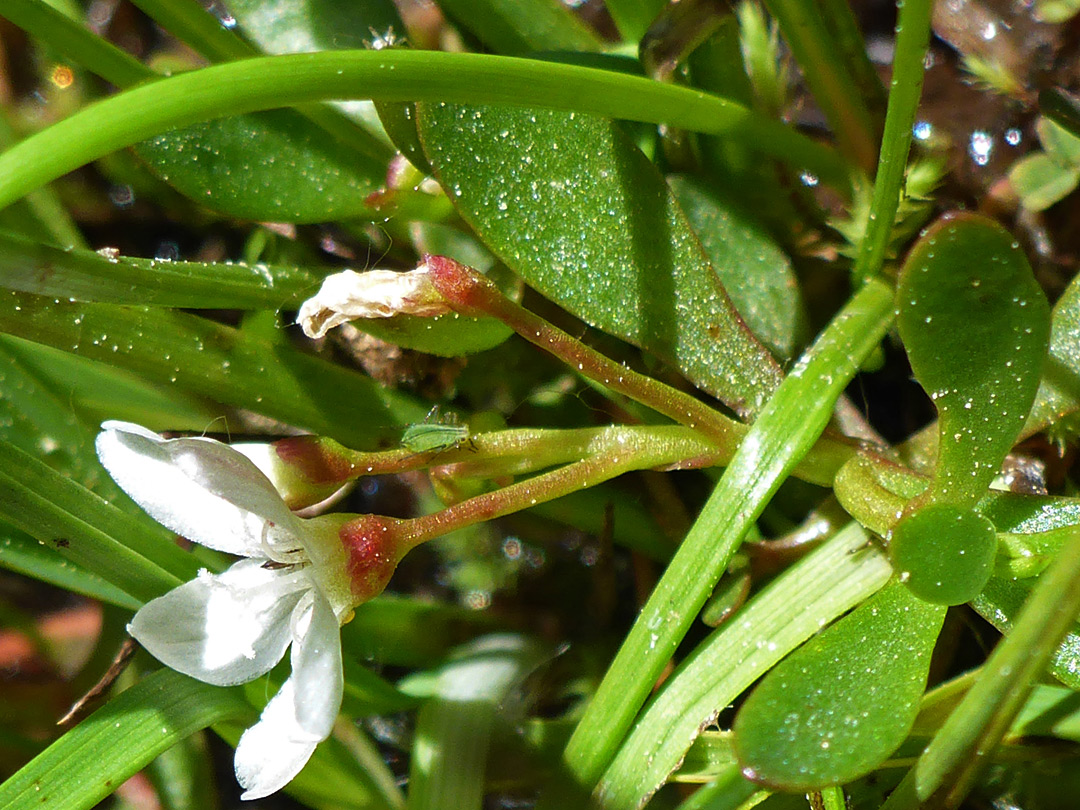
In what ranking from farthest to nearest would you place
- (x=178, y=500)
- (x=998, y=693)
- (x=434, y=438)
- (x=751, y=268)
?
(x=751, y=268)
(x=434, y=438)
(x=178, y=500)
(x=998, y=693)

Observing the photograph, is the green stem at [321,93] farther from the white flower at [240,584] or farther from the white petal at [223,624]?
the white petal at [223,624]

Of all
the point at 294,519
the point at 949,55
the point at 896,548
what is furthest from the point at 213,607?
the point at 949,55

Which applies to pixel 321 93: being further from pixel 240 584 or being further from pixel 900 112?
pixel 900 112

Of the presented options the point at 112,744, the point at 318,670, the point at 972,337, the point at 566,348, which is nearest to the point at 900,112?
the point at 972,337

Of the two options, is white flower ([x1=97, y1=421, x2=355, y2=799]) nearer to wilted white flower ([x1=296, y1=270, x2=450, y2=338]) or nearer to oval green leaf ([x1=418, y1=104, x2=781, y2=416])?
wilted white flower ([x1=296, y1=270, x2=450, y2=338])

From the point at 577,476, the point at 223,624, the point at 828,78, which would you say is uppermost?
the point at 828,78

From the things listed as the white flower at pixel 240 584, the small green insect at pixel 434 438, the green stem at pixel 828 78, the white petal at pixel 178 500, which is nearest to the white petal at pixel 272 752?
the white flower at pixel 240 584

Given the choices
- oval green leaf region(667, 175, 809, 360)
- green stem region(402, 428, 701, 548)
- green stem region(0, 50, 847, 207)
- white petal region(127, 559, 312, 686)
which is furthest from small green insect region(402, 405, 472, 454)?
oval green leaf region(667, 175, 809, 360)

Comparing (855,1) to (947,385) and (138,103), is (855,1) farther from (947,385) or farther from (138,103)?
(138,103)
